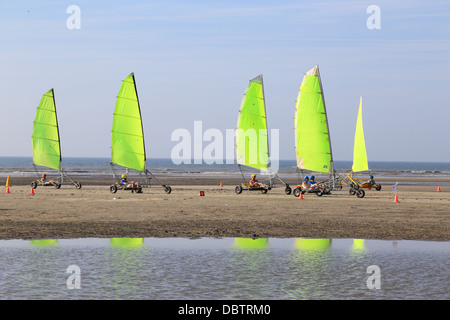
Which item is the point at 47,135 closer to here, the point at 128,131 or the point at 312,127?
the point at 128,131

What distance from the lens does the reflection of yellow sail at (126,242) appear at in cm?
1833

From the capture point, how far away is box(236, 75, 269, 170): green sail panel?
1847 inches

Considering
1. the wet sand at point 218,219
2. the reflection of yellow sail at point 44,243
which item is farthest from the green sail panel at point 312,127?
Answer: the reflection of yellow sail at point 44,243

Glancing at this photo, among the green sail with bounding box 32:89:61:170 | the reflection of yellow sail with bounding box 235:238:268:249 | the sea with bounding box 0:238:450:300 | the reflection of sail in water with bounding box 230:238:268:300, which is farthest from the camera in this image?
the green sail with bounding box 32:89:61:170

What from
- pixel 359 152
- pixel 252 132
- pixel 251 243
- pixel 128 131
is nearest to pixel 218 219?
pixel 251 243

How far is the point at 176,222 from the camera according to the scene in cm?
2403

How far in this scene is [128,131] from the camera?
46719 mm

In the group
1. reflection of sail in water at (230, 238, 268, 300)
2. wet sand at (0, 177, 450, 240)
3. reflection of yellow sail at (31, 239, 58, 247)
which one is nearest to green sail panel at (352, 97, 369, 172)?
wet sand at (0, 177, 450, 240)

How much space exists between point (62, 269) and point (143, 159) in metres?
32.8

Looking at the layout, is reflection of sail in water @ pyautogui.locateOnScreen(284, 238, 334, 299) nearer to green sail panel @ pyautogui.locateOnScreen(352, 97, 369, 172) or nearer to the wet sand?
the wet sand


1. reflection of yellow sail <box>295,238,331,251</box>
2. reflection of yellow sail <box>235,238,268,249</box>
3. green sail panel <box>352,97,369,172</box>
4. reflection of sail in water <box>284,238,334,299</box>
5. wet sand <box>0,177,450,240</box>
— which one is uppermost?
green sail panel <box>352,97,369,172</box>

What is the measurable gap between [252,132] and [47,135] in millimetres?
18754

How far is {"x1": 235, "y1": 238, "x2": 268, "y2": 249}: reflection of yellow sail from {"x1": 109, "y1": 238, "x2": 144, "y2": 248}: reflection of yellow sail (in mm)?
3085
